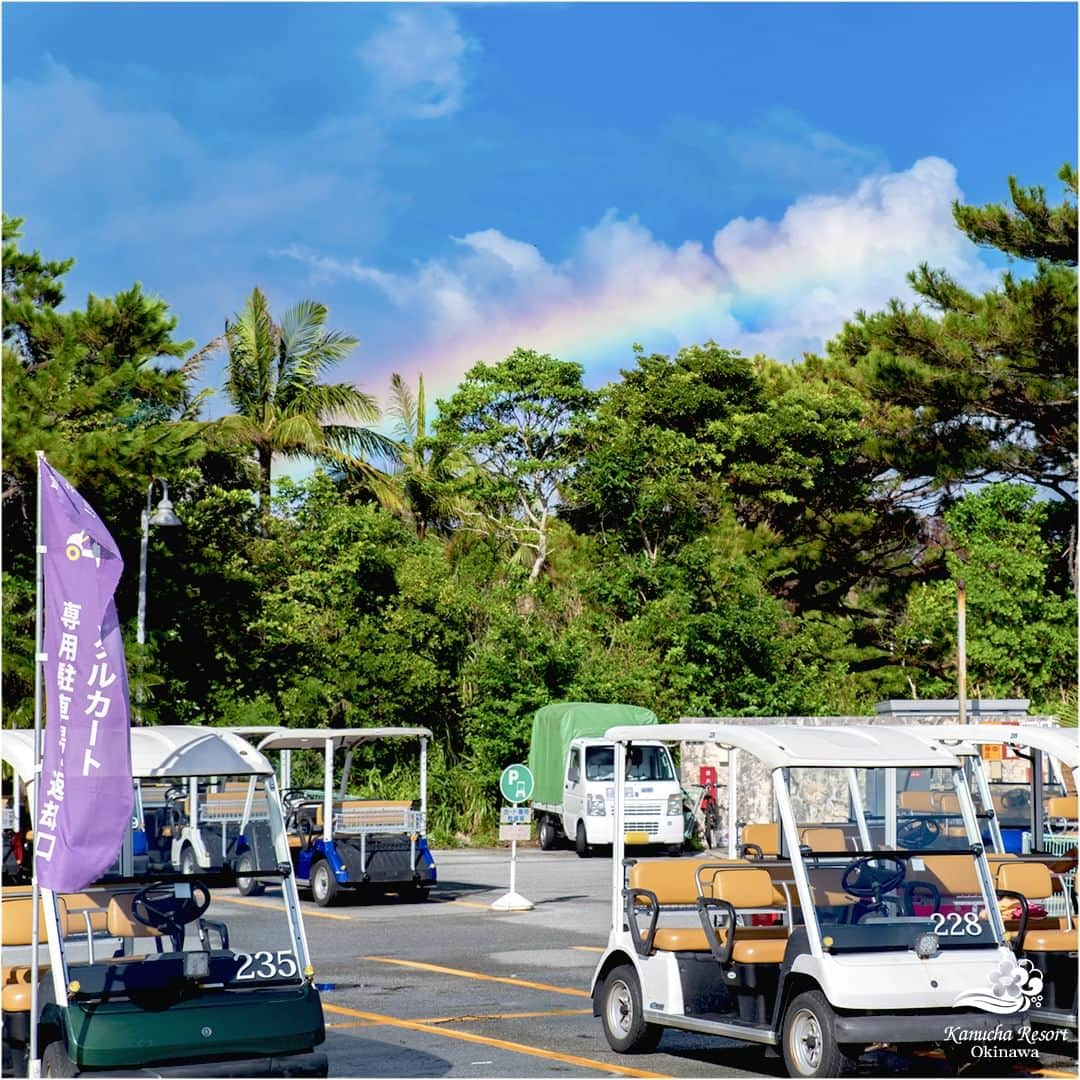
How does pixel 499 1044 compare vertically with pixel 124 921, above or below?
below

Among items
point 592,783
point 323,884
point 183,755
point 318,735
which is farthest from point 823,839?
point 592,783

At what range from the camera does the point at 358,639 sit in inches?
1470

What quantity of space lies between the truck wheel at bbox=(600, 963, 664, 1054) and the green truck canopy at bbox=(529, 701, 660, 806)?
21.3 metres

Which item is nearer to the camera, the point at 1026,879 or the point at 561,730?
the point at 1026,879

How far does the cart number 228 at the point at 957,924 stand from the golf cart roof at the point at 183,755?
4.18 m

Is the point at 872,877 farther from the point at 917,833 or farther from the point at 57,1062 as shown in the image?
the point at 57,1062

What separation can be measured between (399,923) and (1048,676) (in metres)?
26.0

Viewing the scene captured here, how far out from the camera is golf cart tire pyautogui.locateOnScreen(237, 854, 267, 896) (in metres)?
9.28

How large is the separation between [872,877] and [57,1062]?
4915 millimetres

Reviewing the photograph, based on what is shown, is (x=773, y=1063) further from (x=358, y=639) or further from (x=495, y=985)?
(x=358, y=639)

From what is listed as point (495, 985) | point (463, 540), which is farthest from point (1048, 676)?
point (495, 985)

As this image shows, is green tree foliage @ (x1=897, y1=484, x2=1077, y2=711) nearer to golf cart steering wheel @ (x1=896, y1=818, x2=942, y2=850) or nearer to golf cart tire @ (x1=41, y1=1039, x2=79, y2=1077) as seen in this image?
golf cart steering wheel @ (x1=896, y1=818, x2=942, y2=850)

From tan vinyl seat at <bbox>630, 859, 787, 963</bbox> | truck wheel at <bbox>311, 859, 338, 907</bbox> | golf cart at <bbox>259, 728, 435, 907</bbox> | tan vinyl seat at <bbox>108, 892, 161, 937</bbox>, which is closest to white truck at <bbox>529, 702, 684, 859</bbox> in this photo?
golf cart at <bbox>259, 728, 435, 907</bbox>

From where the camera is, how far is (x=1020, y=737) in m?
12.5
